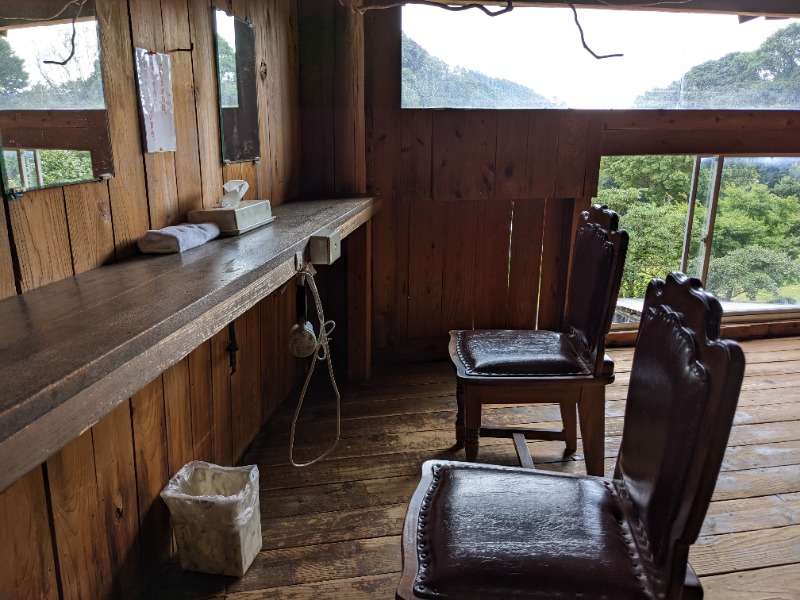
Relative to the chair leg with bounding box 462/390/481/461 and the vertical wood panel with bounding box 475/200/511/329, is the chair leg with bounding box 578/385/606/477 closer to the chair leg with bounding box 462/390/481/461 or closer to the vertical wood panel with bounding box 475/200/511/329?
the chair leg with bounding box 462/390/481/461

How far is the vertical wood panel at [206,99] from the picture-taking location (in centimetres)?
177

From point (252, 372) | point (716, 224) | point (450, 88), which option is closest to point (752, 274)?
point (716, 224)

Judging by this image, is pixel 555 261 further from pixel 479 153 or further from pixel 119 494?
pixel 119 494

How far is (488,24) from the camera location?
3.07 meters

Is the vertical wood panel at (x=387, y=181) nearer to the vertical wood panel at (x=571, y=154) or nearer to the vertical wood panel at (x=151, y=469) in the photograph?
the vertical wood panel at (x=571, y=154)

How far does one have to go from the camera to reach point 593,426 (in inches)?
84.6

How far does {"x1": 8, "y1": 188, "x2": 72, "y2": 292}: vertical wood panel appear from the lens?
113cm

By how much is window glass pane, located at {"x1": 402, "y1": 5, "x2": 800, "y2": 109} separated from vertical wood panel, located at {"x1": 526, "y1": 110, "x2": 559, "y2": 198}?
4.7 inches

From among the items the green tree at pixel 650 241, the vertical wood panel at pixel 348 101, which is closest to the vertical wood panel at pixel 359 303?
the vertical wood panel at pixel 348 101

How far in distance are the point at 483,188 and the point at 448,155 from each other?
0.25 m

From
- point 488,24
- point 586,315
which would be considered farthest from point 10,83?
point 488,24

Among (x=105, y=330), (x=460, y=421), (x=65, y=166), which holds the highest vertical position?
(x=65, y=166)

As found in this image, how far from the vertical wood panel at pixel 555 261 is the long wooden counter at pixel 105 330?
2.03 metres

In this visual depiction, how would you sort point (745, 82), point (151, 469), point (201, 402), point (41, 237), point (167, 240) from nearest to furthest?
point (41, 237)
point (167, 240)
point (151, 469)
point (201, 402)
point (745, 82)
